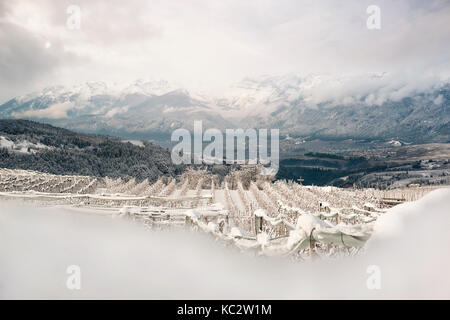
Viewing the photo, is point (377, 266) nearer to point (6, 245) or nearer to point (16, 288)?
point (16, 288)

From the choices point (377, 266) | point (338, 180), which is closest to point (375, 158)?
point (338, 180)

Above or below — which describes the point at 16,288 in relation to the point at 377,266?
below

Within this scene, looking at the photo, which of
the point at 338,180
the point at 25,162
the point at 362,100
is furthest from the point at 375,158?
the point at 362,100
